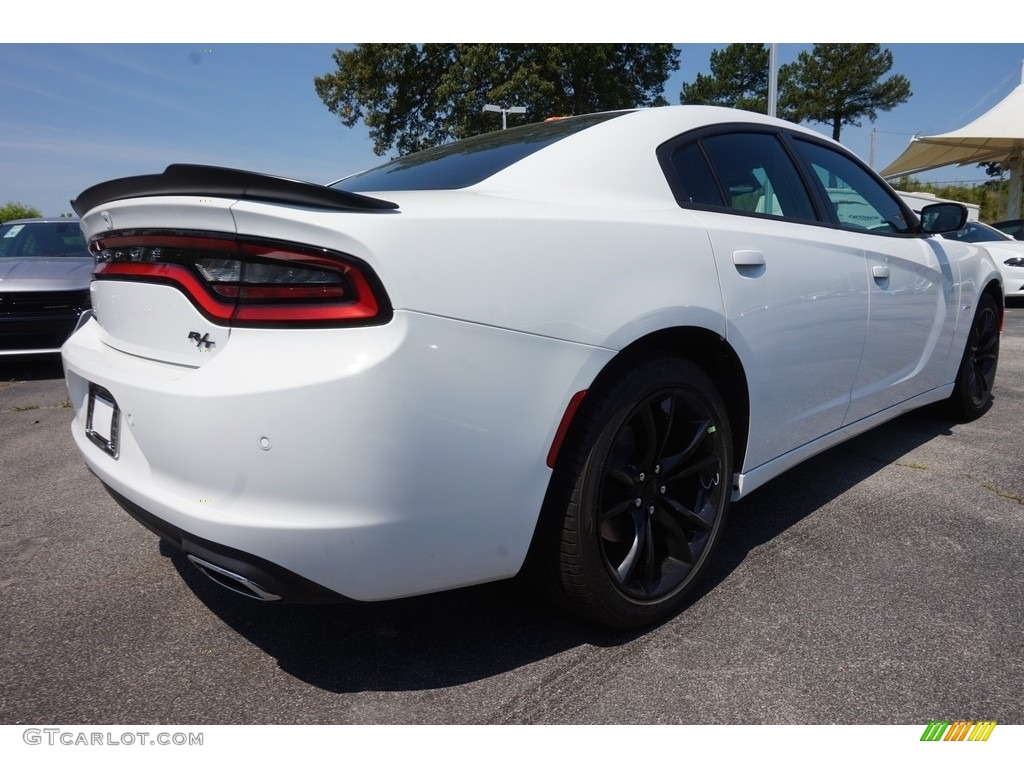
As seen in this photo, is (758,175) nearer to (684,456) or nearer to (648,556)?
(684,456)

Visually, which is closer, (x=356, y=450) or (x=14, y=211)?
(x=356, y=450)

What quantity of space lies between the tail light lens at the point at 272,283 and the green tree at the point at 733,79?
1840 inches

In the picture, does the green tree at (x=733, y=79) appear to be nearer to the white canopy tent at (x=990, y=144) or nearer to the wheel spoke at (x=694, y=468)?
the white canopy tent at (x=990, y=144)

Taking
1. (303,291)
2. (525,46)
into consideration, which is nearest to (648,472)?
(303,291)

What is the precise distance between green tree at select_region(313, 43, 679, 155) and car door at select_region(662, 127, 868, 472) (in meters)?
23.2

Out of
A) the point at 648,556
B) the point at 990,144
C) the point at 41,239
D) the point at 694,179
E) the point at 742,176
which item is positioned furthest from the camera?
the point at 990,144

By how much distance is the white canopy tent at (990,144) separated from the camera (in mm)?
22422

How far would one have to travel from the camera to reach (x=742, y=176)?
8.08 ft

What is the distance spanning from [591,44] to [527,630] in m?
27.5

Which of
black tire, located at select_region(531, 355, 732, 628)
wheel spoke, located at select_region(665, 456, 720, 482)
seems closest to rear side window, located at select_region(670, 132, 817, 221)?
black tire, located at select_region(531, 355, 732, 628)

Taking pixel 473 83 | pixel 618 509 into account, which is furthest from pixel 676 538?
pixel 473 83

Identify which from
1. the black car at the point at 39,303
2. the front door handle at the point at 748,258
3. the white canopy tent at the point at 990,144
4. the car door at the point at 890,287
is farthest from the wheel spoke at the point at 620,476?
the white canopy tent at the point at 990,144

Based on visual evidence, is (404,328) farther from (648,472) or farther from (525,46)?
(525,46)
